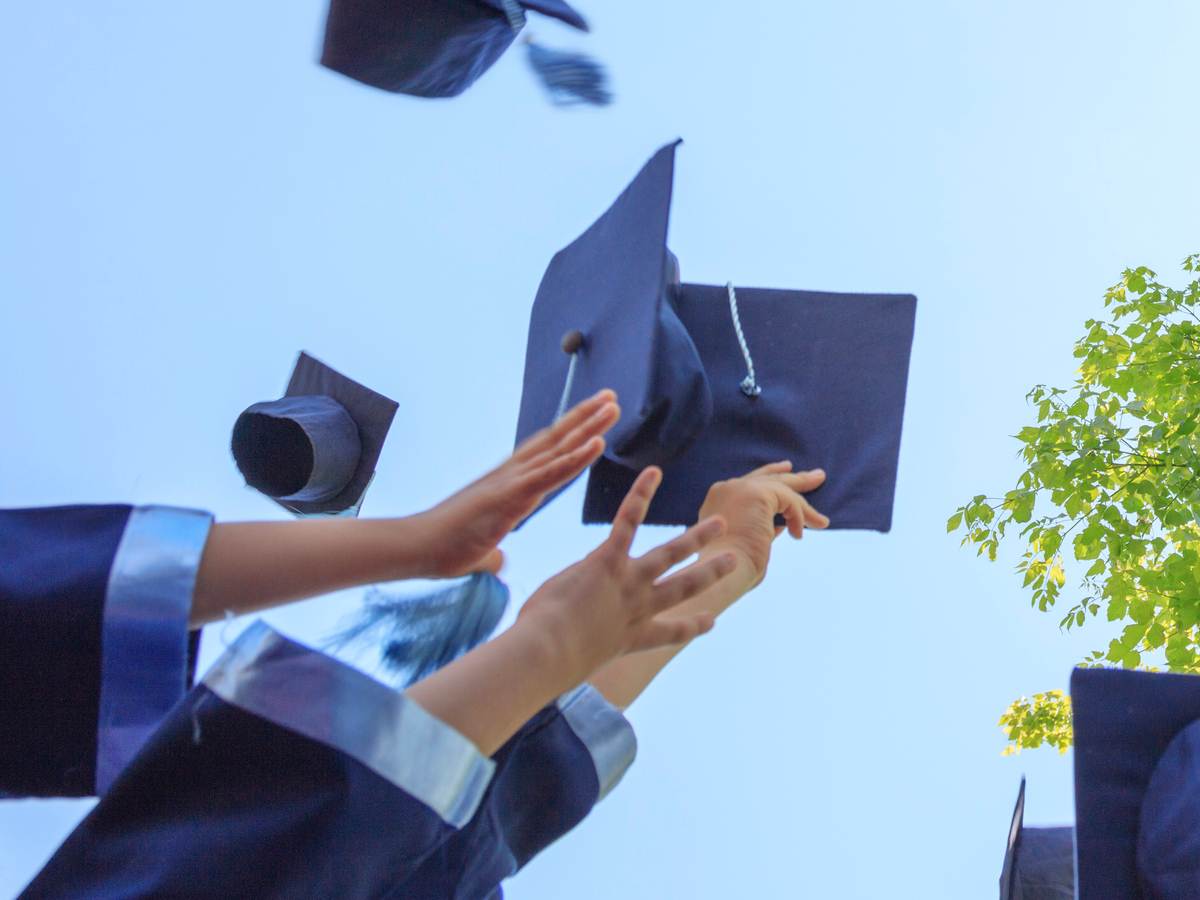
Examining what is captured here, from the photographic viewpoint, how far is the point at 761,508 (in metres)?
1.43

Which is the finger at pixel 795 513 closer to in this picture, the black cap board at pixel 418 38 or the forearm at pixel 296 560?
the forearm at pixel 296 560

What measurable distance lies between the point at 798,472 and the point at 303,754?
108 centimetres

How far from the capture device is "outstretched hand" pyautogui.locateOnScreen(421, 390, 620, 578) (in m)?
1.08

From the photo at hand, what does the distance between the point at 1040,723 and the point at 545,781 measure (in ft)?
11.5

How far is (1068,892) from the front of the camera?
7.07ft

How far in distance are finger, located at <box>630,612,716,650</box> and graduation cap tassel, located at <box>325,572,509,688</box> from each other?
258 mm

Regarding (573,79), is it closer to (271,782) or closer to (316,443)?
(316,443)

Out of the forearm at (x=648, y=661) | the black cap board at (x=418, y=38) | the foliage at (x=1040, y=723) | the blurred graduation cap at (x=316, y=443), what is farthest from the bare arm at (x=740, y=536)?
the foliage at (x=1040, y=723)

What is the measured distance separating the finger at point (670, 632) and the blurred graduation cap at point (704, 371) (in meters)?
0.45

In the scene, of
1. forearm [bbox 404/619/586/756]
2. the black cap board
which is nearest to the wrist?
forearm [bbox 404/619/586/756]

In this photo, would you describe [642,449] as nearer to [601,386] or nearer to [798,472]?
[601,386]

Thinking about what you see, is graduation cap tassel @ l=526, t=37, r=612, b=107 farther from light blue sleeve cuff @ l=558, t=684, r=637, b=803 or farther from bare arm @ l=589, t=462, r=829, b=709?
light blue sleeve cuff @ l=558, t=684, r=637, b=803

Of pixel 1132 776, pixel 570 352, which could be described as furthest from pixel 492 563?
pixel 1132 776

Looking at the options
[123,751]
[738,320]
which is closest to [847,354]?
[738,320]
